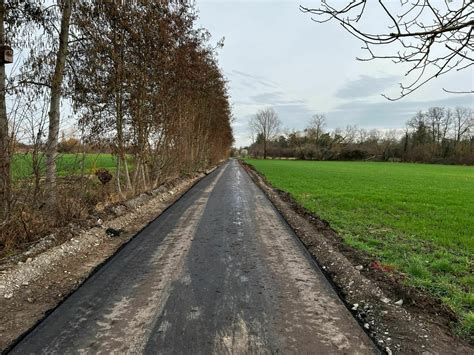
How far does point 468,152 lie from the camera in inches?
2805

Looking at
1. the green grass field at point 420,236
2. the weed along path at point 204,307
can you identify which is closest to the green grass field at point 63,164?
the weed along path at point 204,307

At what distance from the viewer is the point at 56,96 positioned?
7.74 m

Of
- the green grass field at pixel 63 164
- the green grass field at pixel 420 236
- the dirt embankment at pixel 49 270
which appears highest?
the green grass field at pixel 63 164

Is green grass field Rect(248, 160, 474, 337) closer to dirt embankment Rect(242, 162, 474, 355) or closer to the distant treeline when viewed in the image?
dirt embankment Rect(242, 162, 474, 355)

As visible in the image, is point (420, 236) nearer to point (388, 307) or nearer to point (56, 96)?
point (388, 307)

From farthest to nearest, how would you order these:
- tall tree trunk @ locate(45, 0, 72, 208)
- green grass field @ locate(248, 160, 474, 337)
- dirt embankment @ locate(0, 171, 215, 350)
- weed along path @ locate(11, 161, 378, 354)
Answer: tall tree trunk @ locate(45, 0, 72, 208) → green grass field @ locate(248, 160, 474, 337) → dirt embankment @ locate(0, 171, 215, 350) → weed along path @ locate(11, 161, 378, 354)

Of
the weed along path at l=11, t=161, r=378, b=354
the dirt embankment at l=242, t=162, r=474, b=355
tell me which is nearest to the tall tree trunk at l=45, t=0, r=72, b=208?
the weed along path at l=11, t=161, r=378, b=354

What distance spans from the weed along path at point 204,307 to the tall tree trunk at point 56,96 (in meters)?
2.01

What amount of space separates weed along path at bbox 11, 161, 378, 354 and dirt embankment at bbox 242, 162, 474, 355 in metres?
0.20

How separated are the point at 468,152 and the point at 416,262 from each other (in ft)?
262

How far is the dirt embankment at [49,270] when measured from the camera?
355cm

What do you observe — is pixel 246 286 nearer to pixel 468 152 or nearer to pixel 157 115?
pixel 157 115

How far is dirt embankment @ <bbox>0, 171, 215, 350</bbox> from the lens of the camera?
3.55 meters

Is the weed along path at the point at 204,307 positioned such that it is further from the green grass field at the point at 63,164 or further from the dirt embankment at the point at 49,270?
the green grass field at the point at 63,164
